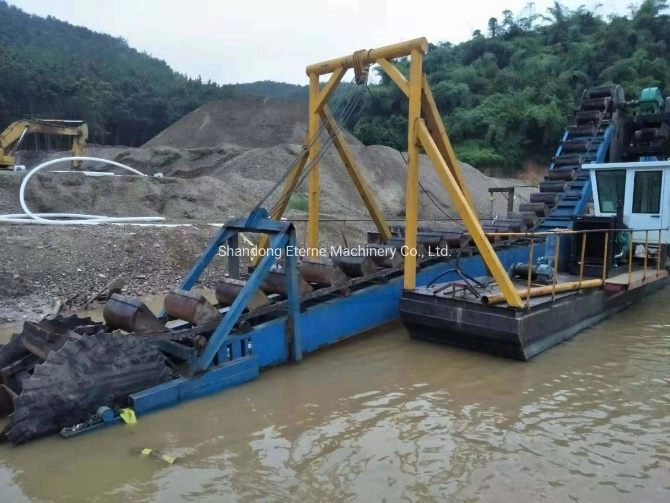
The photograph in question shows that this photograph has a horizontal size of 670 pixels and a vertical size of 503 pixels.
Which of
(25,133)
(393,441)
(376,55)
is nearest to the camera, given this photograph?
(393,441)

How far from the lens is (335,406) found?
5.18 meters

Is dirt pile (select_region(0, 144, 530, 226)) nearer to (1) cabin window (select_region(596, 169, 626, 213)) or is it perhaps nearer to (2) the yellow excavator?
(2) the yellow excavator

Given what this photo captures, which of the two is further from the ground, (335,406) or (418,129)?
(418,129)

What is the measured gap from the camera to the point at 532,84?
138 ft

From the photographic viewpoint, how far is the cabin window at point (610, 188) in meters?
9.40

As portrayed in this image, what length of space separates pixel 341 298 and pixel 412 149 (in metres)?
2.07

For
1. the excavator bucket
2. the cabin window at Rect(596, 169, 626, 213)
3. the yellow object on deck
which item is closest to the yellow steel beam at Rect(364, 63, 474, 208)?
the cabin window at Rect(596, 169, 626, 213)

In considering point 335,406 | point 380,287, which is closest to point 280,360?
point 335,406

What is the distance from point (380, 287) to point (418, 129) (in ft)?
6.95

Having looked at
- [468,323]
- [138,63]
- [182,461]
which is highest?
[138,63]

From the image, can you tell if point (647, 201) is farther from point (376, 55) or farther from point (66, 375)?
point (66, 375)

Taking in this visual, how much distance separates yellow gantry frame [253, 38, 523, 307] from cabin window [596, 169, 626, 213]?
3.38 meters

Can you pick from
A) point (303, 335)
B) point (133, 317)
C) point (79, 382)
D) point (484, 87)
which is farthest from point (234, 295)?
point (484, 87)

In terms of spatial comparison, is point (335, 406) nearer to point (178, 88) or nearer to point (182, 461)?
point (182, 461)
